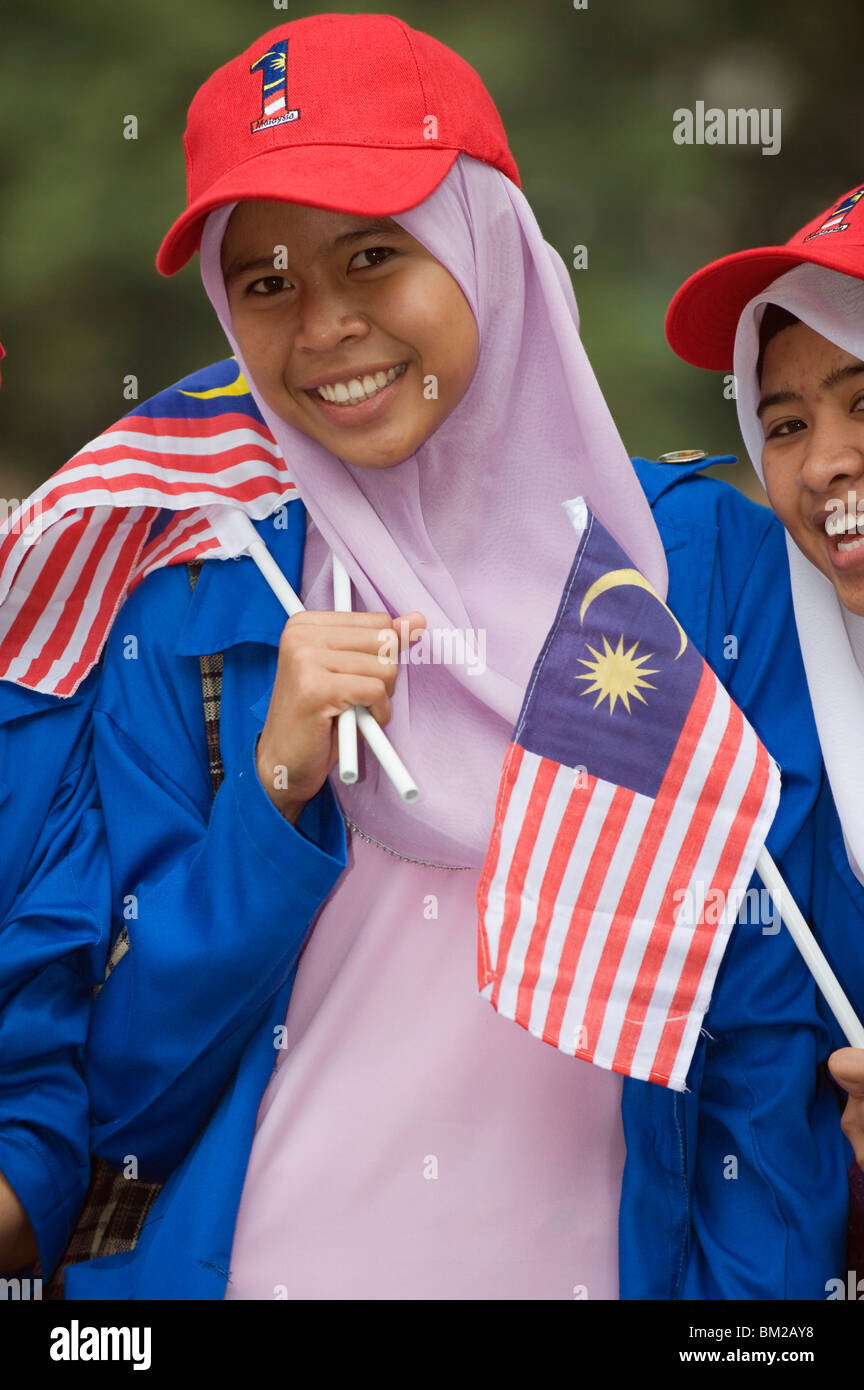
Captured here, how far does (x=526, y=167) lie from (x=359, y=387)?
253cm

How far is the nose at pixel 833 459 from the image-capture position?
5.43 feet

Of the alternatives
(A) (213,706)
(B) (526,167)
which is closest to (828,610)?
(A) (213,706)

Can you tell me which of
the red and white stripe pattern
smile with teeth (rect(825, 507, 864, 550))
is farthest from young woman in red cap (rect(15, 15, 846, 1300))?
smile with teeth (rect(825, 507, 864, 550))

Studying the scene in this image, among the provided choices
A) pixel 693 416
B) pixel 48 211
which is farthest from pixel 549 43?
pixel 48 211

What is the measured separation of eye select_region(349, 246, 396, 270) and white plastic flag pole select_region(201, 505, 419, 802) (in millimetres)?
369

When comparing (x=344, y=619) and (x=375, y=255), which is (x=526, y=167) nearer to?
(x=375, y=255)

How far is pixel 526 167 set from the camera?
4.07 m

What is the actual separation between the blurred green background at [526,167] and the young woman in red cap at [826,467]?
2182 millimetres

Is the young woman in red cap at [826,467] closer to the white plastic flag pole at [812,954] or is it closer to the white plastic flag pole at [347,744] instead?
the white plastic flag pole at [812,954]

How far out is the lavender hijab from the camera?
5.92 feet

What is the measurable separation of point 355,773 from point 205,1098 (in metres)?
0.50

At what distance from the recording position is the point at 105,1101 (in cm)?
181

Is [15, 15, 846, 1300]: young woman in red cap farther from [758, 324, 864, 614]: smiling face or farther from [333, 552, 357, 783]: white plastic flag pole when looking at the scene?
[758, 324, 864, 614]: smiling face

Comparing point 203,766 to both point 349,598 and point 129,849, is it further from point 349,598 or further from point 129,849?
point 349,598
